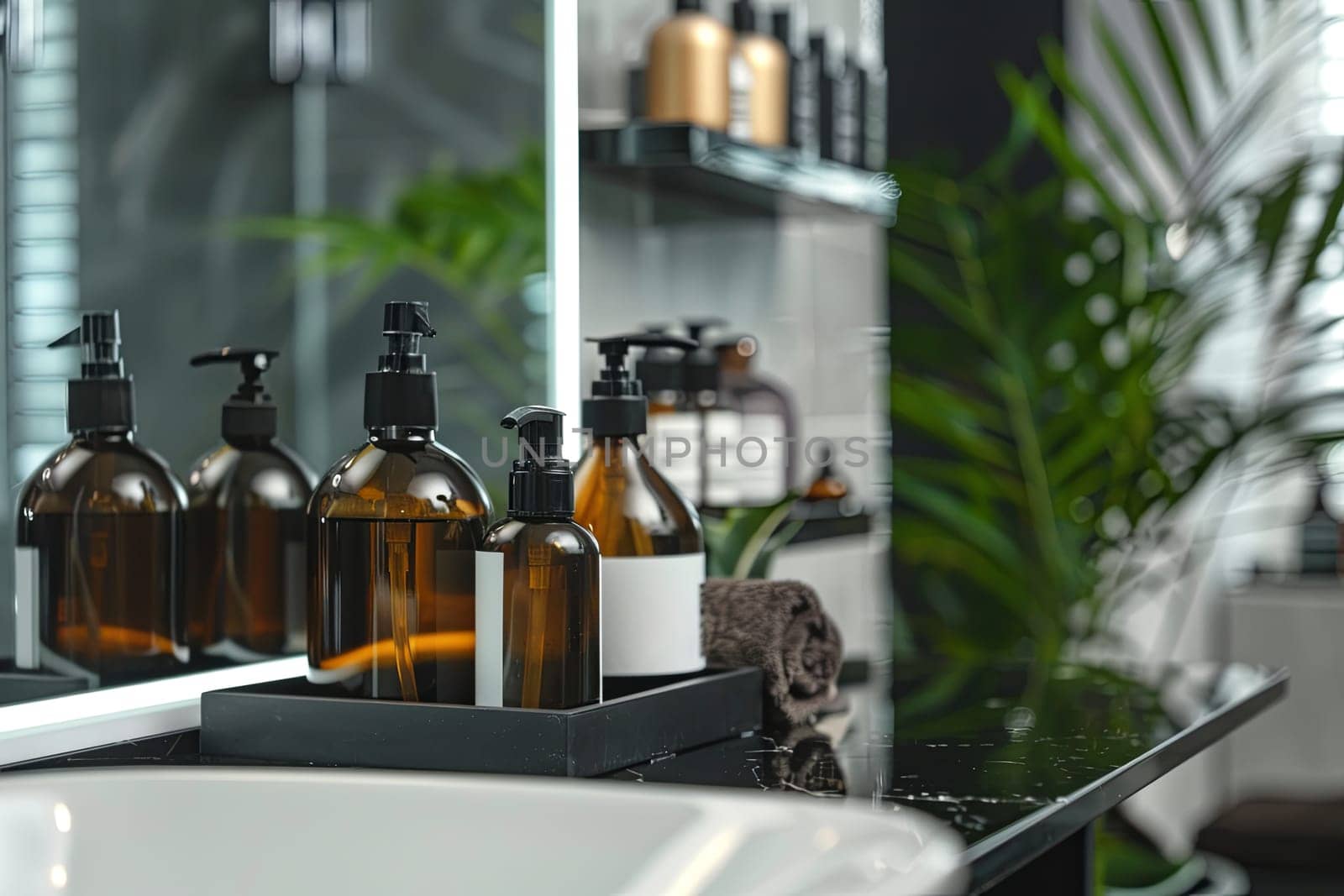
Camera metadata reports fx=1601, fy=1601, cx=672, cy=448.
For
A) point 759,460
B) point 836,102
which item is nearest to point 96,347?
point 759,460

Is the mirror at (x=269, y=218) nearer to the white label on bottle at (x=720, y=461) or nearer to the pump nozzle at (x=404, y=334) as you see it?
the pump nozzle at (x=404, y=334)

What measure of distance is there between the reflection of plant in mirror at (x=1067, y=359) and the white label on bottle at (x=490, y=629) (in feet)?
3.65

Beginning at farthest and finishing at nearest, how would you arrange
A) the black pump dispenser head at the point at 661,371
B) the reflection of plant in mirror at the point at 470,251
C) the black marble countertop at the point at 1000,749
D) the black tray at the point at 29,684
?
the black pump dispenser head at the point at 661,371, the reflection of plant in mirror at the point at 470,251, the black tray at the point at 29,684, the black marble countertop at the point at 1000,749

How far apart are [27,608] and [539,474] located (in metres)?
0.27

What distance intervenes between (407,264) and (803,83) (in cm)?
52

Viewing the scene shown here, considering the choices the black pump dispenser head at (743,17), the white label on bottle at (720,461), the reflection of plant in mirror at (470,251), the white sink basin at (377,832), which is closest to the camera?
the white sink basin at (377,832)

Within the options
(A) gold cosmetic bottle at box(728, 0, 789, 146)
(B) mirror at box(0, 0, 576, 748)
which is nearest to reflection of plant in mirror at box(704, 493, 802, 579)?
(B) mirror at box(0, 0, 576, 748)

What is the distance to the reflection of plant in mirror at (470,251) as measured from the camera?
1.16 metres

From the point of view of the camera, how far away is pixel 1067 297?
6.09ft

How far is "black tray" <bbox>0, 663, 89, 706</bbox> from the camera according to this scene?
30.0 inches

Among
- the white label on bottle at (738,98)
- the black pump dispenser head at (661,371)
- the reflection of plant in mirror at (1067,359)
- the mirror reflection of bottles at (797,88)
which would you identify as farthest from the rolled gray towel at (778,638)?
the reflection of plant in mirror at (1067,359)

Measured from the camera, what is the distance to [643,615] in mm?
811

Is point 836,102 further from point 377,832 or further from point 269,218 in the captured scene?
point 377,832

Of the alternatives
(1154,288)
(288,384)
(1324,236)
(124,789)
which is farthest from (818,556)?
(124,789)
